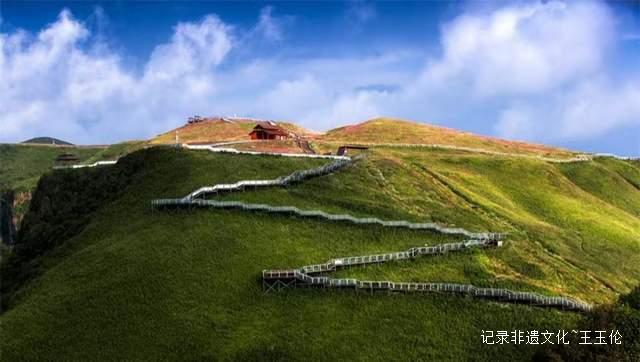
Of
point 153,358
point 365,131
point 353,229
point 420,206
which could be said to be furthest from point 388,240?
point 365,131

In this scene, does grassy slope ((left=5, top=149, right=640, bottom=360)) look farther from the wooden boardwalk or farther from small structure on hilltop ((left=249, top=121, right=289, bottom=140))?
small structure on hilltop ((left=249, top=121, right=289, bottom=140))

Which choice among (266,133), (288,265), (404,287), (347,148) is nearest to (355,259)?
(404,287)

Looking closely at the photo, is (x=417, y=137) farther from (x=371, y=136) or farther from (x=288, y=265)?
(x=288, y=265)

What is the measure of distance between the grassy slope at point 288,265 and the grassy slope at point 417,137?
1377 inches

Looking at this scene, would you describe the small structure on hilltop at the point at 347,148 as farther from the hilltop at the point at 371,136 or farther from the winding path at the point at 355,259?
the winding path at the point at 355,259

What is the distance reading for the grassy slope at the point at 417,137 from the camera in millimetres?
142250

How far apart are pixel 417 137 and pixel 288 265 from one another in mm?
77392

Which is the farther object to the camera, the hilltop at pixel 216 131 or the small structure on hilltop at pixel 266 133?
the hilltop at pixel 216 131

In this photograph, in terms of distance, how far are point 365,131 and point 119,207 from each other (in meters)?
70.0

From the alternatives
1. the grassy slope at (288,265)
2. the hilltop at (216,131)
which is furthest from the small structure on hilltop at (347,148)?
the hilltop at (216,131)

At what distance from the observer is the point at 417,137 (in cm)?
14538

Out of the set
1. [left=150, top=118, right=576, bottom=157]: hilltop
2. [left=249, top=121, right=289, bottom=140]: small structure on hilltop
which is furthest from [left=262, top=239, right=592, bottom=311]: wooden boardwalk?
[left=249, top=121, right=289, bottom=140]: small structure on hilltop

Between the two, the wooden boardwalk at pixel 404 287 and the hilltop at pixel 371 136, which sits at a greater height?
the hilltop at pixel 371 136

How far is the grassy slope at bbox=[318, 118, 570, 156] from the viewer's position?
467 ft
